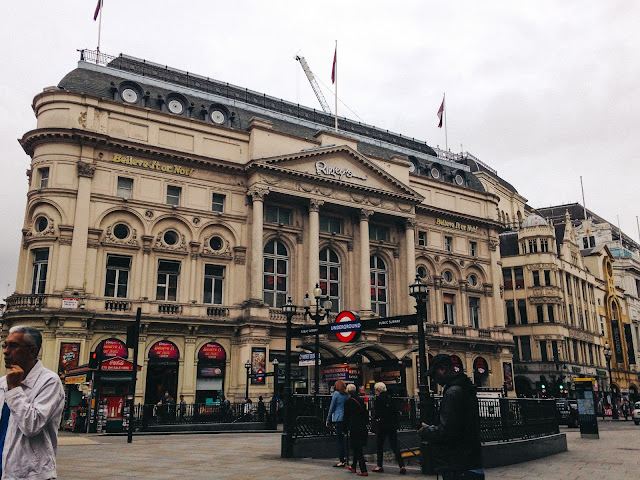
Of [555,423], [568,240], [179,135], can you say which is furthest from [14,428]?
[568,240]

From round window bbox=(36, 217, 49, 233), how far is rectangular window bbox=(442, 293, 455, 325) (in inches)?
1287

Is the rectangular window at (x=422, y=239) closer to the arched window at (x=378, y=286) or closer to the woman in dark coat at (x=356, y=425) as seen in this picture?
the arched window at (x=378, y=286)

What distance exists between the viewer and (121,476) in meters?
12.7

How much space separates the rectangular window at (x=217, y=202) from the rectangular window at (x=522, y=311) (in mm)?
37642

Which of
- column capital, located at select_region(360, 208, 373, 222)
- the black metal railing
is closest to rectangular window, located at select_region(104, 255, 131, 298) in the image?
column capital, located at select_region(360, 208, 373, 222)

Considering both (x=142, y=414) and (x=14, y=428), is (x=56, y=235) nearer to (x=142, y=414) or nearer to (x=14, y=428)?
(x=142, y=414)

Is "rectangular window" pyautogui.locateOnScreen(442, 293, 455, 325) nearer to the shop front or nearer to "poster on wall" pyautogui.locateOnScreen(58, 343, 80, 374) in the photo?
the shop front

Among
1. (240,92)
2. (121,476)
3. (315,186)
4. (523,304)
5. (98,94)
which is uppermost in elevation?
(240,92)

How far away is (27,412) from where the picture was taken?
4.47 m

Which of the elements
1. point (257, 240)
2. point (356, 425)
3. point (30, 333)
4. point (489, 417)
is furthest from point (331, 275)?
point (30, 333)

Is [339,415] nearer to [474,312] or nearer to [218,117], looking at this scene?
[218,117]

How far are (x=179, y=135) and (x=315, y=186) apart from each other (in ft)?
34.7

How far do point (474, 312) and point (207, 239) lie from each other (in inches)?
1063

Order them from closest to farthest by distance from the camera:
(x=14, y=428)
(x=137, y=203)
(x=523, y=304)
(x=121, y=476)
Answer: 1. (x=14, y=428)
2. (x=121, y=476)
3. (x=137, y=203)
4. (x=523, y=304)
